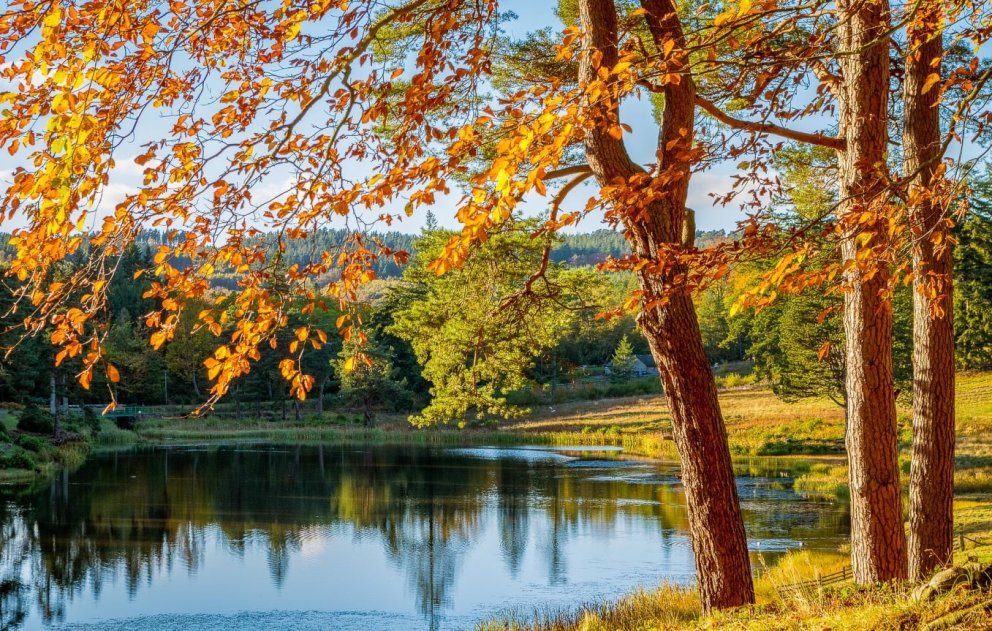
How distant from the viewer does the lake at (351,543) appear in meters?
15.0

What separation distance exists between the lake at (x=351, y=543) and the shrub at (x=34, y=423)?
7.99 metres

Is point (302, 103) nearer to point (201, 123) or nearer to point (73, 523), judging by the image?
point (201, 123)

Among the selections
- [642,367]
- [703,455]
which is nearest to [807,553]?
[703,455]

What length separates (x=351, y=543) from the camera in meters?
20.2

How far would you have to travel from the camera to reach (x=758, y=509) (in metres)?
21.7

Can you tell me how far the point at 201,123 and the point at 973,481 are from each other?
2166 cm

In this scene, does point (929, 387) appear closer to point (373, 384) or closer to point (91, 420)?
point (91, 420)

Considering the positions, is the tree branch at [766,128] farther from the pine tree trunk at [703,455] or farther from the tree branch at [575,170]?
the pine tree trunk at [703,455]

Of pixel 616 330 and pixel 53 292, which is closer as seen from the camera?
pixel 53 292

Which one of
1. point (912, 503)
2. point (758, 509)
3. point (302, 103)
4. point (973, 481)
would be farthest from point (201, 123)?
point (973, 481)

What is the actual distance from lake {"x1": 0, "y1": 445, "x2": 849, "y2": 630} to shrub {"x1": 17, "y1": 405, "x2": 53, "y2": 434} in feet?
26.2

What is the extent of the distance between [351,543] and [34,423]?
24553mm

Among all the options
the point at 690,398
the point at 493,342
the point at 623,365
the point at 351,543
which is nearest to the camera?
the point at 690,398

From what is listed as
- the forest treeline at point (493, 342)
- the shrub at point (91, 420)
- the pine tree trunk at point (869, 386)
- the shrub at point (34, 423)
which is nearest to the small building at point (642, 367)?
the forest treeline at point (493, 342)
